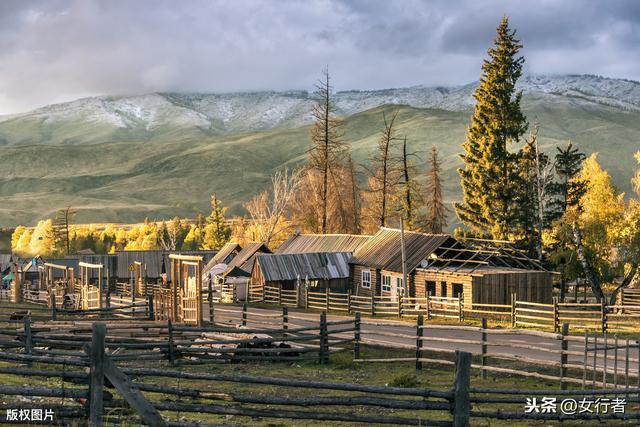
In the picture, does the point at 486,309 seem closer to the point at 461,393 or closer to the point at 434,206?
the point at 434,206

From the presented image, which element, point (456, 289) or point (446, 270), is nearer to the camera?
point (456, 289)

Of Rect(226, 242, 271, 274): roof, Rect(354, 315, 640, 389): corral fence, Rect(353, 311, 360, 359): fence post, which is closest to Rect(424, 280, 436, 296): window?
Rect(226, 242, 271, 274): roof

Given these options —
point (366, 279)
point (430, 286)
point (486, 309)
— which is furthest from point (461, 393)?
point (366, 279)

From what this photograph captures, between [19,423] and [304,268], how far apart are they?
47055mm

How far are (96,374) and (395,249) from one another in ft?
145

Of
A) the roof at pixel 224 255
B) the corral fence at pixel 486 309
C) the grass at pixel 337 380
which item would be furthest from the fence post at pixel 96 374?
the roof at pixel 224 255

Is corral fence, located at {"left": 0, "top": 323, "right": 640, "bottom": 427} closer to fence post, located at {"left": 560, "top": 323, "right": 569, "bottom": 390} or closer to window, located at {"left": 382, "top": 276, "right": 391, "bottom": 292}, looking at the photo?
fence post, located at {"left": 560, "top": 323, "right": 569, "bottom": 390}

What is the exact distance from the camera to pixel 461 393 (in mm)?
12891

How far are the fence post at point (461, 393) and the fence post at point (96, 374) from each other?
538cm

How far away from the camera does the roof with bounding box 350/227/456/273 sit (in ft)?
171

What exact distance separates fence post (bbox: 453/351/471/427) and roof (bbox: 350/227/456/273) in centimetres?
3906

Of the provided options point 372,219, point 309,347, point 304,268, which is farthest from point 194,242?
point 309,347

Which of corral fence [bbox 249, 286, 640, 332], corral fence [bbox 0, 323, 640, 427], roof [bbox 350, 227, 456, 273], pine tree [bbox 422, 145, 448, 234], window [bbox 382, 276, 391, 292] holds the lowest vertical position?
corral fence [bbox 249, 286, 640, 332]

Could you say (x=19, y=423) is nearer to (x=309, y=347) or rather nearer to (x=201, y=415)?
(x=201, y=415)
